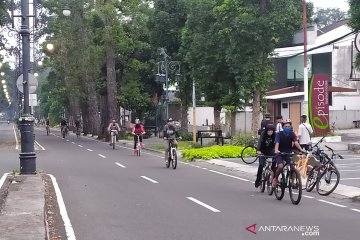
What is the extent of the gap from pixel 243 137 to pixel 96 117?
28.0 m

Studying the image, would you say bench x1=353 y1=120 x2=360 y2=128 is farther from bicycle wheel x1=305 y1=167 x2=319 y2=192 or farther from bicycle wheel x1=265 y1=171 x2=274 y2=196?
bicycle wheel x1=265 y1=171 x2=274 y2=196

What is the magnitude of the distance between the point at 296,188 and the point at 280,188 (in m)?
0.66

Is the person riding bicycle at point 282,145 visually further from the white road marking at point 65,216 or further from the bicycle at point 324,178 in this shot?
the white road marking at point 65,216

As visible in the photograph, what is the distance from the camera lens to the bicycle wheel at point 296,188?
11820 mm

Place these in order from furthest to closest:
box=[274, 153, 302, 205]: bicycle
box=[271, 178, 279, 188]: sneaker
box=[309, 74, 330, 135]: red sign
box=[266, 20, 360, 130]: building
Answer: box=[266, 20, 360, 130]: building < box=[309, 74, 330, 135]: red sign < box=[271, 178, 279, 188]: sneaker < box=[274, 153, 302, 205]: bicycle

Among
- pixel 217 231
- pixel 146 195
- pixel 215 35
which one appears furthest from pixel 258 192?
pixel 215 35

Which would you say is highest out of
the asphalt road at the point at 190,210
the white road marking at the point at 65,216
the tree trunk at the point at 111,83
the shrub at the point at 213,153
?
the tree trunk at the point at 111,83

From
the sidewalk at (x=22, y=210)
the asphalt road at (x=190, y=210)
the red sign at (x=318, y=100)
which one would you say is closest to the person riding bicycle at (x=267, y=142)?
the asphalt road at (x=190, y=210)

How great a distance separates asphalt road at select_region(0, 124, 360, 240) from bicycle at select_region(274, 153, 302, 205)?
0.20 metres

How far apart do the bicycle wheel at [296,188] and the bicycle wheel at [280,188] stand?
25cm

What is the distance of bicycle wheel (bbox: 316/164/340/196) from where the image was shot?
44.9ft

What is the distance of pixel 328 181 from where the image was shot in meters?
13.9

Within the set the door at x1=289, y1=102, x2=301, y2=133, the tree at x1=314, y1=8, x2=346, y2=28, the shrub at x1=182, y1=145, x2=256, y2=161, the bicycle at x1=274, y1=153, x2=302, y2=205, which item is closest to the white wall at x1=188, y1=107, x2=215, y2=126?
the door at x1=289, y1=102, x2=301, y2=133

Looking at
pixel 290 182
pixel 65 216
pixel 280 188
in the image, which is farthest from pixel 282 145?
pixel 65 216
